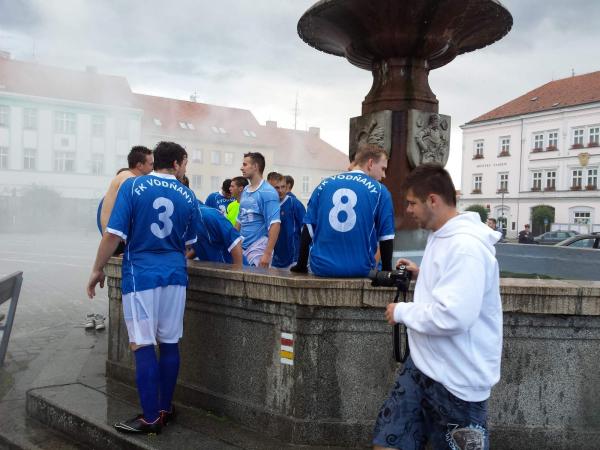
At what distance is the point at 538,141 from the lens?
5088 cm

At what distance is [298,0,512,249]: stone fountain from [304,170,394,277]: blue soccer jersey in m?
2.45

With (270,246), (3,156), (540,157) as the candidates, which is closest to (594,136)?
(540,157)

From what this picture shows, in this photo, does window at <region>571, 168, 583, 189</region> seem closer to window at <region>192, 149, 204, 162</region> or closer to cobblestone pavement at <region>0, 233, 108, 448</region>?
window at <region>192, 149, 204, 162</region>

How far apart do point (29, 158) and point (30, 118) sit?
7597mm

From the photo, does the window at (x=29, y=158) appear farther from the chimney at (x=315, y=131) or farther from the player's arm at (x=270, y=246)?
the player's arm at (x=270, y=246)

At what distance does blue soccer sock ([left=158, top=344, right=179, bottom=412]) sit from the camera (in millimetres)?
3693

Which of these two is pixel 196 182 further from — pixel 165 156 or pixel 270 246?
pixel 165 156

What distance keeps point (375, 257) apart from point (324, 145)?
22692 millimetres

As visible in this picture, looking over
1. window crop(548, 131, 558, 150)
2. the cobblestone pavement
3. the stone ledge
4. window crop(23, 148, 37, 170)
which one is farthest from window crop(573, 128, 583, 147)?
the stone ledge

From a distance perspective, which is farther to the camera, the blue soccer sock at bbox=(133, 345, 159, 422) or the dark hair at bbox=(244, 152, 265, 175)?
the dark hair at bbox=(244, 152, 265, 175)

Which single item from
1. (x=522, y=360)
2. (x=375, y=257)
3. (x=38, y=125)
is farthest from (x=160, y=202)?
(x=38, y=125)

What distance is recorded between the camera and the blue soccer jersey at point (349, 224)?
3.64 m

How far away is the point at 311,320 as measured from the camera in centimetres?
342

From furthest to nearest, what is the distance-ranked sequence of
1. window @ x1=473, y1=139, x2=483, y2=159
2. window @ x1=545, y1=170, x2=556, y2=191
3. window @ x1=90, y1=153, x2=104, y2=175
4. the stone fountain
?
window @ x1=473, y1=139, x2=483, y2=159 < window @ x1=545, y1=170, x2=556, y2=191 < window @ x1=90, y1=153, x2=104, y2=175 < the stone fountain
